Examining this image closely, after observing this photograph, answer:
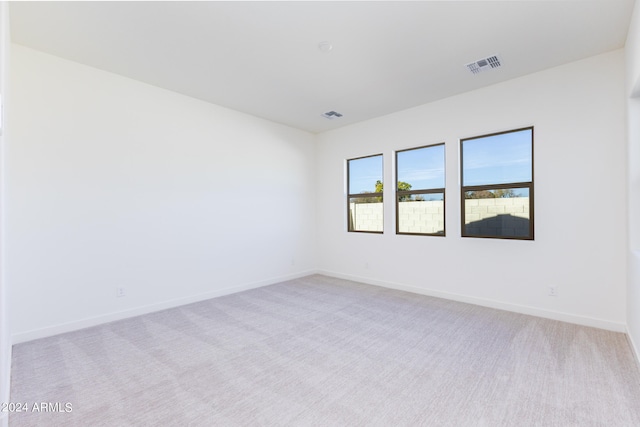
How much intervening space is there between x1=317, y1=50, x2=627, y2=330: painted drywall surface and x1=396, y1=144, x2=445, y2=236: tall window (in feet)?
0.51

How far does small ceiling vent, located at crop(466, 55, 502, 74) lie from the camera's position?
314cm

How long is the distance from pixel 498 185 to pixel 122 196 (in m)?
4.77

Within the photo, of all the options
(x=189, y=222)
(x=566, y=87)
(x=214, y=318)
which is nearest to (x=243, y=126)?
(x=189, y=222)

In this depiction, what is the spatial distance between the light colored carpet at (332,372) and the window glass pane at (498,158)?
1747 millimetres

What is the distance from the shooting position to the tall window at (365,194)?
5.12 meters

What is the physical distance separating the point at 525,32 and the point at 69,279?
207 inches

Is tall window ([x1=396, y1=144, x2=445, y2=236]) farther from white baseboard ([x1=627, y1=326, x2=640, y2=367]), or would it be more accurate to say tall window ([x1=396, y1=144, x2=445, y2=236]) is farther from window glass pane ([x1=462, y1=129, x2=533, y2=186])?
white baseboard ([x1=627, y1=326, x2=640, y2=367])

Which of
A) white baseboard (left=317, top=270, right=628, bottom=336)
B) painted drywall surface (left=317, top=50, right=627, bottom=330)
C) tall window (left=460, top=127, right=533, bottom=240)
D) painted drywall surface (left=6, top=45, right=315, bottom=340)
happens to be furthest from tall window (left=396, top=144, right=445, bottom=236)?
painted drywall surface (left=6, top=45, right=315, bottom=340)

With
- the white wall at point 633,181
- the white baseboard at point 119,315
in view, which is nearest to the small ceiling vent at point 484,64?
the white wall at point 633,181

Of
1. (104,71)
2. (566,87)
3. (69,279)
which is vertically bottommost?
(69,279)

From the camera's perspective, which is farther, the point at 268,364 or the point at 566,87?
the point at 566,87

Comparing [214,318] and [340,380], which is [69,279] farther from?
[340,380]

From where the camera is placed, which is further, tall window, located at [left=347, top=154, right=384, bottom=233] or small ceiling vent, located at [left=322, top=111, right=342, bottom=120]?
tall window, located at [left=347, top=154, right=384, bottom=233]

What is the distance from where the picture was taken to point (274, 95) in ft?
13.4
